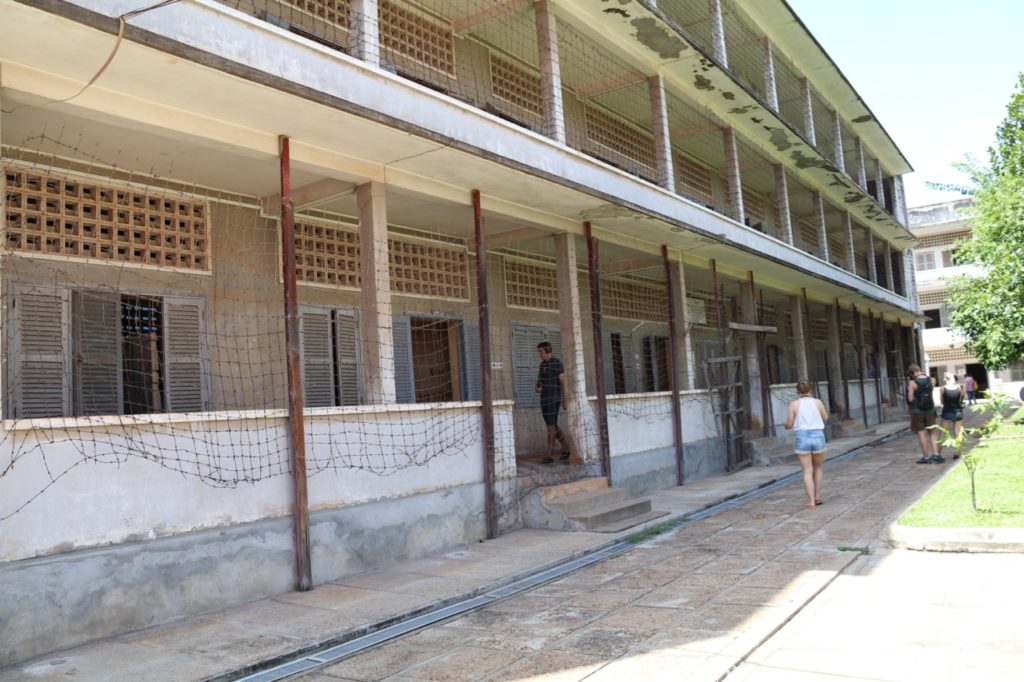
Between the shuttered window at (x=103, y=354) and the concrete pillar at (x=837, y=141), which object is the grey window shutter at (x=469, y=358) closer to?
the shuttered window at (x=103, y=354)

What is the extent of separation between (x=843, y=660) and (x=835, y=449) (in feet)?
46.4

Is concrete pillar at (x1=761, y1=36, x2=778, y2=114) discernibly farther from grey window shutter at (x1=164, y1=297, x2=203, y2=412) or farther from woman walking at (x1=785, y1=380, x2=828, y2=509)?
grey window shutter at (x1=164, y1=297, x2=203, y2=412)

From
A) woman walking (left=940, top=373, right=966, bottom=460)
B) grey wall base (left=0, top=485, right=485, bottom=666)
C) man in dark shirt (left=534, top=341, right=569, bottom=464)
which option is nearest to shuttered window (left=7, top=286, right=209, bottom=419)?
grey wall base (left=0, top=485, right=485, bottom=666)

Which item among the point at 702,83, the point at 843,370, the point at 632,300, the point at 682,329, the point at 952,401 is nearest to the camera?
the point at 702,83

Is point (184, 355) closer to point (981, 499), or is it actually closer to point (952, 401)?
point (981, 499)

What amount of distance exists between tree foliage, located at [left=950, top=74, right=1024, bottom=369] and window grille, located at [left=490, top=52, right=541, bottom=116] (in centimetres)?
1056

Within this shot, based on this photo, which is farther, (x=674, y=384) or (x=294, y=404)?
(x=674, y=384)

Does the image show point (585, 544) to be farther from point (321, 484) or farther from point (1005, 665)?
point (1005, 665)

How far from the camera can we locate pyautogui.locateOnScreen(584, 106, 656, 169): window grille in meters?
14.3

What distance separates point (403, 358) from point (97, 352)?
4.09 metres

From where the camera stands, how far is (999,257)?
17.3 m

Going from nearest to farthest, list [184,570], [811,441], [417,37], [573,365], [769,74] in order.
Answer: [184,570]
[811,441]
[417,37]
[573,365]
[769,74]

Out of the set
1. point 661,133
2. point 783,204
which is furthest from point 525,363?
point 783,204

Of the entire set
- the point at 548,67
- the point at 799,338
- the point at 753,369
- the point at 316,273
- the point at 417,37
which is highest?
the point at 417,37
